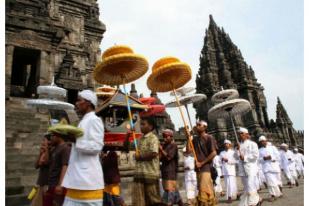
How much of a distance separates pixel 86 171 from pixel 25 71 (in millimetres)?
16122

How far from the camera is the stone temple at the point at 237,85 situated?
104 ft

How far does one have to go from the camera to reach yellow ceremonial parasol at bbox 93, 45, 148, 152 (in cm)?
529

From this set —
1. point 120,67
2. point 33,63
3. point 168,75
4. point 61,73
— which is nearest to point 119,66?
point 120,67

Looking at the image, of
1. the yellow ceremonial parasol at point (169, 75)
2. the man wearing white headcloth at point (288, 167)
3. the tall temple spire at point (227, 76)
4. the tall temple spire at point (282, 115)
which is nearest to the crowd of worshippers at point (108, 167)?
the yellow ceremonial parasol at point (169, 75)

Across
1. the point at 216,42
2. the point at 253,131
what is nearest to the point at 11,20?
the point at 253,131

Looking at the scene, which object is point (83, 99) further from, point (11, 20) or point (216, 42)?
point (216, 42)

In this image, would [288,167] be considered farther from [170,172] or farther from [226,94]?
[170,172]

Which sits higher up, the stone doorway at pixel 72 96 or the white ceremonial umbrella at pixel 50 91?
the stone doorway at pixel 72 96

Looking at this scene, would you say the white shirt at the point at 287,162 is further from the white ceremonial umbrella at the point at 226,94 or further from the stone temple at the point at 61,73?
the white ceremonial umbrella at the point at 226,94

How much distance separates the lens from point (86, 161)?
3135 millimetres

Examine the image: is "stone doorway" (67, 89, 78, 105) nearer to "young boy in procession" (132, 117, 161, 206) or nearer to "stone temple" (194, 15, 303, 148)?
"young boy in procession" (132, 117, 161, 206)

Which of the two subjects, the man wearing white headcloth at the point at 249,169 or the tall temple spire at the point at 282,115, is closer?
the man wearing white headcloth at the point at 249,169

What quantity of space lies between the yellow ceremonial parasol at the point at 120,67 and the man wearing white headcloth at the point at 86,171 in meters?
1.96

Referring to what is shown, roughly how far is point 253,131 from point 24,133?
83.5 feet
